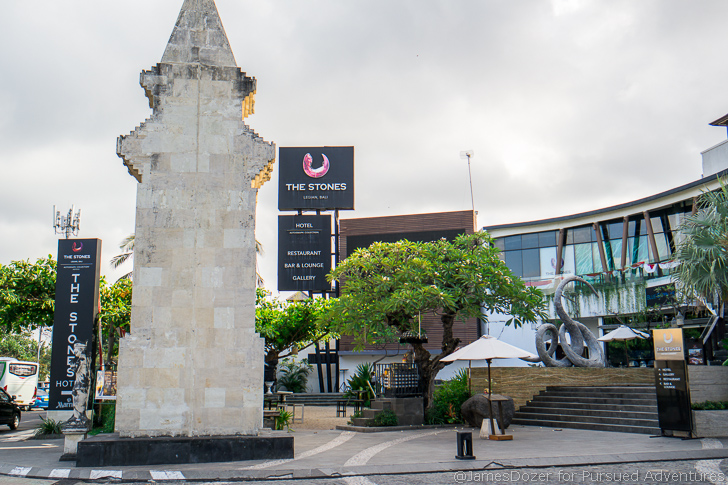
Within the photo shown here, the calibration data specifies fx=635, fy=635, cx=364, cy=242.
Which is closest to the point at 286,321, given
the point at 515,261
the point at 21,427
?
the point at 21,427

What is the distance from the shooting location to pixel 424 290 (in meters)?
17.3

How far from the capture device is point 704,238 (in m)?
14.5

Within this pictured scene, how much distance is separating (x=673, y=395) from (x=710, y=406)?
33.2 inches

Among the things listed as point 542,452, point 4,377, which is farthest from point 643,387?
point 4,377

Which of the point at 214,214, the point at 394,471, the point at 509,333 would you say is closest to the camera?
the point at 394,471

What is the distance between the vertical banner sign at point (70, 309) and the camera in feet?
55.9

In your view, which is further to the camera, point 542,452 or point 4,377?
point 4,377

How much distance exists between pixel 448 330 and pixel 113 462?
11.4 metres

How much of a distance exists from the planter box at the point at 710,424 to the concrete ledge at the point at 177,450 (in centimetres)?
865

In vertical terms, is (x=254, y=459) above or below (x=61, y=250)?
below

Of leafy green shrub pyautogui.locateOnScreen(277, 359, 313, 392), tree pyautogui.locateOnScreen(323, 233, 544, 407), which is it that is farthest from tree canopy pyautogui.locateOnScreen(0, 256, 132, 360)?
leafy green shrub pyautogui.locateOnScreen(277, 359, 313, 392)

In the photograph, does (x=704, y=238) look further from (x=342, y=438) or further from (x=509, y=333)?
(x=509, y=333)

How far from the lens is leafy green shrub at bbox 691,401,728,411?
13.6m

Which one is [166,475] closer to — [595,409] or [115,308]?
[595,409]
